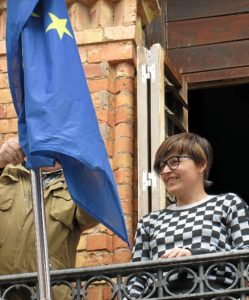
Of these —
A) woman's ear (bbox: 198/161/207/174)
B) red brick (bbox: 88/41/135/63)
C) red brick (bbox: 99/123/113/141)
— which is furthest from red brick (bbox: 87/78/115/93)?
woman's ear (bbox: 198/161/207/174)

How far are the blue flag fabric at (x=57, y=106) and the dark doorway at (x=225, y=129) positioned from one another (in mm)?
4026

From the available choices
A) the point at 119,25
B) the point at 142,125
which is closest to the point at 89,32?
the point at 119,25

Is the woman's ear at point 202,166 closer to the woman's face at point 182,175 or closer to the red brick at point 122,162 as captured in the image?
the woman's face at point 182,175

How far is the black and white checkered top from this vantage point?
23.4 ft

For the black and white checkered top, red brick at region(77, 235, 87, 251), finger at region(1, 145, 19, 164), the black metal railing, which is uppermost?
finger at region(1, 145, 19, 164)

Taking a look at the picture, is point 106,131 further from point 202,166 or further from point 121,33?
point 202,166

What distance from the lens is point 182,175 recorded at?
7375 millimetres

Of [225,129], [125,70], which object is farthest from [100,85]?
[225,129]

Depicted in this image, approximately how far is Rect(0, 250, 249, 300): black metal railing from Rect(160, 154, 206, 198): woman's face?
0.45m

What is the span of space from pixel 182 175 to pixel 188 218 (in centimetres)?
24

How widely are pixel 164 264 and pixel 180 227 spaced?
24cm

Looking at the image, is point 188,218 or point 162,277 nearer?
point 162,277

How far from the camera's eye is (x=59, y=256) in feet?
24.7

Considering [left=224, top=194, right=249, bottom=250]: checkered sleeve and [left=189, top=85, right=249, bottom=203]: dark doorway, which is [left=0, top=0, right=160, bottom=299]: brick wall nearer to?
[left=224, top=194, right=249, bottom=250]: checkered sleeve
